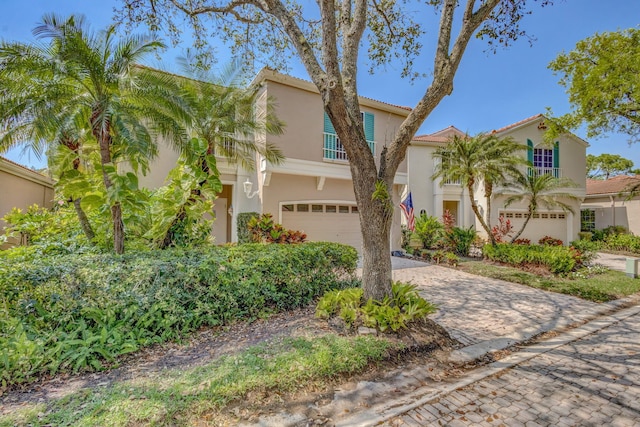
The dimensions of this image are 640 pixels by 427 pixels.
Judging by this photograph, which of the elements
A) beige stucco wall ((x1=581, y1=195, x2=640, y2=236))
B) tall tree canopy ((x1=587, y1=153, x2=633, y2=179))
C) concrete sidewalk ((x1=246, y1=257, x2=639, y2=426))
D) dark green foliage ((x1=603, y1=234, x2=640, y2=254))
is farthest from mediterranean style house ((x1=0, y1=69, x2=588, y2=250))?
tall tree canopy ((x1=587, y1=153, x2=633, y2=179))

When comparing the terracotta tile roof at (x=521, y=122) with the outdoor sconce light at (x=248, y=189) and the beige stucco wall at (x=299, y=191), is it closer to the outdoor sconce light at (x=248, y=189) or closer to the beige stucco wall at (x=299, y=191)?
the beige stucco wall at (x=299, y=191)

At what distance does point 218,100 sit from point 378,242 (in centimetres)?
607

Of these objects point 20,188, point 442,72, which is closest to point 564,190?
point 442,72

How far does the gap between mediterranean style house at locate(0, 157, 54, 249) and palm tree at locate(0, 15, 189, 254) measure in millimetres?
7355

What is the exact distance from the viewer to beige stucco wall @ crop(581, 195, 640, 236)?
66.4ft

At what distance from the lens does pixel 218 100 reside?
8352 mm

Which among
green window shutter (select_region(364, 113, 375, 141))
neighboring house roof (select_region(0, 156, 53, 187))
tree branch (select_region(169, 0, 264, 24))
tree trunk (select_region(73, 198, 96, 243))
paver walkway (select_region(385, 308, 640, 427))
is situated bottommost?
paver walkway (select_region(385, 308, 640, 427))

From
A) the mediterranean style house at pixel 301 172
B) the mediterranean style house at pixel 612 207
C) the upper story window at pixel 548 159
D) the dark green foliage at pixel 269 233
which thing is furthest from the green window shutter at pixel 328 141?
the mediterranean style house at pixel 612 207

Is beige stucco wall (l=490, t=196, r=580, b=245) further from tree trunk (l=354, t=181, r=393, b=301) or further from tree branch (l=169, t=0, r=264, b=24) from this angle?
tree branch (l=169, t=0, r=264, b=24)

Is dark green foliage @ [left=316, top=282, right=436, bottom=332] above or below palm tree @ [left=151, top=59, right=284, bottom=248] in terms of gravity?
below

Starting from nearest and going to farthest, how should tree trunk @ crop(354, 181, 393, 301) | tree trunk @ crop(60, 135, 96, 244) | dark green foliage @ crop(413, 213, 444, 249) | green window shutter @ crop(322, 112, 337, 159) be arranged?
tree trunk @ crop(354, 181, 393, 301) → tree trunk @ crop(60, 135, 96, 244) → green window shutter @ crop(322, 112, 337, 159) → dark green foliage @ crop(413, 213, 444, 249)

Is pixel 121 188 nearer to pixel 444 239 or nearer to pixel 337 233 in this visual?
pixel 337 233

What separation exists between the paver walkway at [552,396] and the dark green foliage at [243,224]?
862 cm

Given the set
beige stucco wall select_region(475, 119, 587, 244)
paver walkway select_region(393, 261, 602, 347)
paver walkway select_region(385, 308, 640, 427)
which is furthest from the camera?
beige stucco wall select_region(475, 119, 587, 244)
